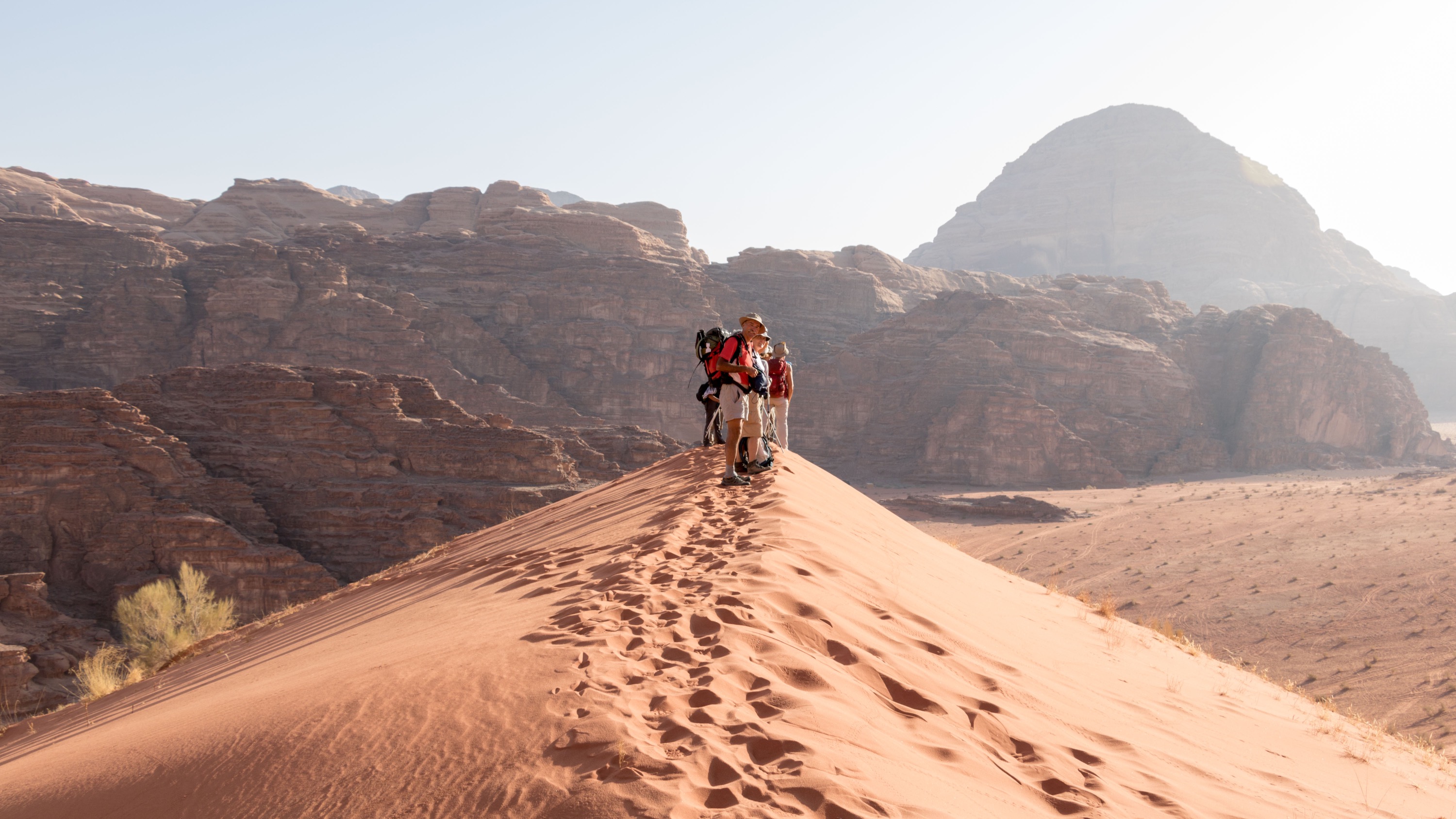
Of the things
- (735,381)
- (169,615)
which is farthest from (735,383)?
(169,615)

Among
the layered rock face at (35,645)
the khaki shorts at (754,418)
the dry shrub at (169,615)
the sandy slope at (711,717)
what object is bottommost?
the layered rock face at (35,645)

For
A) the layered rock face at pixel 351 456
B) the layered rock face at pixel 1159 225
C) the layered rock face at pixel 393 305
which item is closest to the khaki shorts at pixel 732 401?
the layered rock face at pixel 351 456

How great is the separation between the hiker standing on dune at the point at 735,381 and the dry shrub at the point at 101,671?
739cm

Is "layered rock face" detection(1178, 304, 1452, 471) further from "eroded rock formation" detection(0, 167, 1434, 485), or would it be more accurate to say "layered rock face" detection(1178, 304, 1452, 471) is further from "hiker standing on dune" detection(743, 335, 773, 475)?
"hiker standing on dune" detection(743, 335, 773, 475)

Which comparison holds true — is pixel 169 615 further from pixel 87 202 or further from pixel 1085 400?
pixel 87 202

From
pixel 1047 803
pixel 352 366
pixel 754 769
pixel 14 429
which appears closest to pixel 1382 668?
pixel 1047 803

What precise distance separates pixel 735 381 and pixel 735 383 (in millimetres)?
23

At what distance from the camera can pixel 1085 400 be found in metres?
58.9

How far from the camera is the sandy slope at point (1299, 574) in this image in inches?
588

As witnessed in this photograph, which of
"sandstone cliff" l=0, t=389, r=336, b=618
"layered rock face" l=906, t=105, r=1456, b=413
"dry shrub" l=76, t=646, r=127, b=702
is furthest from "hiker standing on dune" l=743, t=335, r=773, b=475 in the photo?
"layered rock face" l=906, t=105, r=1456, b=413

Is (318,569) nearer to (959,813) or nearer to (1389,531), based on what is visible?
(959,813)

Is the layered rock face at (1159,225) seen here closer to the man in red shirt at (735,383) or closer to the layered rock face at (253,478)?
the layered rock face at (253,478)

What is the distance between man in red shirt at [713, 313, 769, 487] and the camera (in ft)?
24.8

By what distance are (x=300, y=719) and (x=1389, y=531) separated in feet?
104
